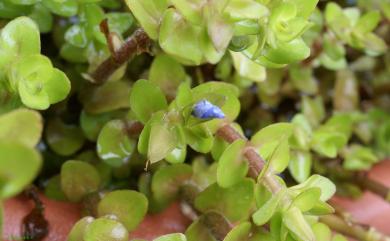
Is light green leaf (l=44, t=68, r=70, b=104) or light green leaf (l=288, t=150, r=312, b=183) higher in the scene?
light green leaf (l=44, t=68, r=70, b=104)

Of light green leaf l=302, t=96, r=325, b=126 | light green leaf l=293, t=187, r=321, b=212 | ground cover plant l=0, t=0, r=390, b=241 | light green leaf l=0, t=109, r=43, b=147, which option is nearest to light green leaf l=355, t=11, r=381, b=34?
ground cover plant l=0, t=0, r=390, b=241

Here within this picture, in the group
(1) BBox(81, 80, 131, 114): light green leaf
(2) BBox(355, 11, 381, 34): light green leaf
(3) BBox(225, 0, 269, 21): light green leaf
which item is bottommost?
(2) BBox(355, 11, 381, 34): light green leaf

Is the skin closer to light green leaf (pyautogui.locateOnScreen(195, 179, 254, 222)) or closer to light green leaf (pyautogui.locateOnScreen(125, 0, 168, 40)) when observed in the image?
light green leaf (pyautogui.locateOnScreen(195, 179, 254, 222))

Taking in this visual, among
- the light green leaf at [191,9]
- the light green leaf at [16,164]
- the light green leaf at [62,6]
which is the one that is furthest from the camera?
the light green leaf at [62,6]

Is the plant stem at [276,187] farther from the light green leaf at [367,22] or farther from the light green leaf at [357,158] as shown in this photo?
the light green leaf at [367,22]

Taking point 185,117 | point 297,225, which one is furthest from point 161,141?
point 297,225

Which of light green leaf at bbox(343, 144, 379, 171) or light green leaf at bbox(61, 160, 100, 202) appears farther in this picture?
light green leaf at bbox(343, 144, 379, 171)

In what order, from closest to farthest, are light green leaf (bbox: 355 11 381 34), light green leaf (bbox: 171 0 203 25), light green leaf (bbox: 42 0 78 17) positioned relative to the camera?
light green leaf (bbox: 171 0 203 25)
light green leaf (bbox: 42 0 78 17)
light green leaf (bbox: 355 11 381 34)

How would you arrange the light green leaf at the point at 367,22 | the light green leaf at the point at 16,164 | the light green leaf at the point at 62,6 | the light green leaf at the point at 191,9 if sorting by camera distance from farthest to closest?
the light green leaf at the point at 367,22 → the light green leaf at the point at 62,6 → the light green leaf at the point at 191,9 → the light green leaf at the point at 16,164

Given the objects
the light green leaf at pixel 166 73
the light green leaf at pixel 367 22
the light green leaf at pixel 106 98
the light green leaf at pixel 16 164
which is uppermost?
the light green leaf at pixel 16 164

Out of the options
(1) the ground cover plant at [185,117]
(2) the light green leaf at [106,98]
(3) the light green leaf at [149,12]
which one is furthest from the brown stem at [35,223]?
(3) the light green leaf at [149,12]
